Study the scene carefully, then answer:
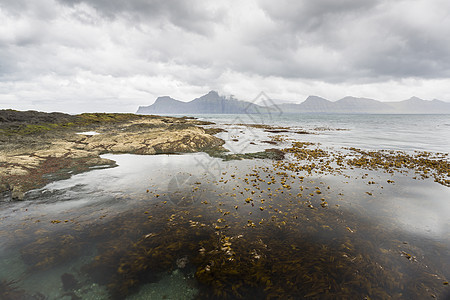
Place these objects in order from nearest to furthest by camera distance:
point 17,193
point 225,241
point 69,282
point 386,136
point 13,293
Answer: point 13,293, point 69,282, point 225,241, point 17,193, point 386,136

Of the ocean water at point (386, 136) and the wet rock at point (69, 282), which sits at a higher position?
the ocean water at point (386, 136)

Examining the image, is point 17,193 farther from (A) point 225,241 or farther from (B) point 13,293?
(A) point 225,241

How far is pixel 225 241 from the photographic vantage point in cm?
879

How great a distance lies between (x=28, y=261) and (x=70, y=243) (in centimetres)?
136

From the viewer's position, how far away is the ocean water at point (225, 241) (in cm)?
650

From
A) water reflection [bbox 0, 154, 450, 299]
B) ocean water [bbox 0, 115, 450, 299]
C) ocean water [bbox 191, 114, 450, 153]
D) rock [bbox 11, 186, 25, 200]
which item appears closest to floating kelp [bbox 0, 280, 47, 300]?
ocean water [bbox 0, 115, 450, 299]

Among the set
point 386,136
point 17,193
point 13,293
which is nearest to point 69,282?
point 13,293

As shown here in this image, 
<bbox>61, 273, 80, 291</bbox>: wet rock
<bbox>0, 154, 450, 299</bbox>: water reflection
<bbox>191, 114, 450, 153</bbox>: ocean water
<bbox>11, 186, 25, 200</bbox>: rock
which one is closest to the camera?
<bbox>61, 273, 80, 291</bbox>: wet rock

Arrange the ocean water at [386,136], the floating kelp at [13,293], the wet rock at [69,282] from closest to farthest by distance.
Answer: the floating kelp at [13,293], the wet rock at [69,282], the ocean water at [386,136]

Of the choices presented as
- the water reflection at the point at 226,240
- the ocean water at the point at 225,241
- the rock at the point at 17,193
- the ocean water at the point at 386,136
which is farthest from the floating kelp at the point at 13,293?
the ocean water at the point at 386,136

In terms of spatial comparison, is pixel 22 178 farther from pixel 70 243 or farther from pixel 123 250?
pixel 123 250

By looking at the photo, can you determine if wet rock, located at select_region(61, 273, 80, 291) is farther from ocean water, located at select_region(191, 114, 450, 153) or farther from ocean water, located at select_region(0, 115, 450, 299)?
ocean water, located at select_region(191, 114, 450, 153)

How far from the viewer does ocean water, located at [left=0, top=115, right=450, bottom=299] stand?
6.50 meters

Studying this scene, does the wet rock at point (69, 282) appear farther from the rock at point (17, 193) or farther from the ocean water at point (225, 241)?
the rock at point (17, 193)
